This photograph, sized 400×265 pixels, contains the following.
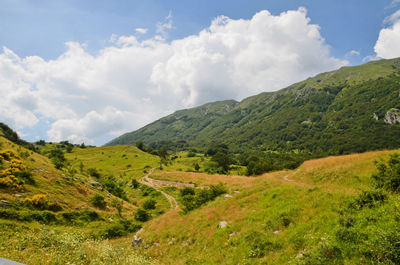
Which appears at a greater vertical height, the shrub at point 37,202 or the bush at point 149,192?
the shrub at point 37,202

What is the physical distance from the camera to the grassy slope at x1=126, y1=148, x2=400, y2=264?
10695 mm

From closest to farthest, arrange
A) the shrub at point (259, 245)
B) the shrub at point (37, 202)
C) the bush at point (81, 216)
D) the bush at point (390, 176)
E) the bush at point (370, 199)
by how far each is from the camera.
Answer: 1. the bush at point (370, 199)
2. the shrub at point (259, 245)
3. the bush at point (390, 176)
4. the shrub at point (37, 202)
5. the bush at point (81, 216)

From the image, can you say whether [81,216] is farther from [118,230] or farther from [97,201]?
[97,201]

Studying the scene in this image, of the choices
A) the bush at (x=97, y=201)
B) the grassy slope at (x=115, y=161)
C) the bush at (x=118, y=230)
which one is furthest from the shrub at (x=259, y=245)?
the grassy slope at (x=115, y=161)

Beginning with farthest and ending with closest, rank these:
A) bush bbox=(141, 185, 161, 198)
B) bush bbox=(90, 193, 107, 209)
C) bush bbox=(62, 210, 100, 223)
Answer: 1. bush bbox=(141, 185, 161, 198)
2. bush bbox=(90, 193, 107, 209)
3. bush bbox=(62, 210, 100, 223)

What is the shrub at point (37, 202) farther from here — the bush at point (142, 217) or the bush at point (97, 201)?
the bush at point (142, 217)

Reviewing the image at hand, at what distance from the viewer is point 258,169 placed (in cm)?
9350

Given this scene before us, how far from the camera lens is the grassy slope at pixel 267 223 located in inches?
421

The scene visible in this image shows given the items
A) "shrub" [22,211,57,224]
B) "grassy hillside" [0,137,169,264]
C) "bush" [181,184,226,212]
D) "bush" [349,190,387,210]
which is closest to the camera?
"bush" [349,190,387,210]

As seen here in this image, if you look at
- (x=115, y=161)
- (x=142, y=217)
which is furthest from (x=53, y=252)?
(x=115, y=161)

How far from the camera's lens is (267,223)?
13.6 metres

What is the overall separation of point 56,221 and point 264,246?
26.0 metres

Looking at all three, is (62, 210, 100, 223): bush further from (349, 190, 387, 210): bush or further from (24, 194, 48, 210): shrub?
(349, 190, 387, 210): bush

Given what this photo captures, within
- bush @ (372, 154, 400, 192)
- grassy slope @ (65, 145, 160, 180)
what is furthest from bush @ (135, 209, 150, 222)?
grassy slope @ (65, 145, 160, 180)
